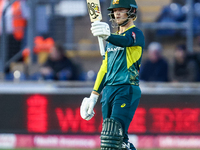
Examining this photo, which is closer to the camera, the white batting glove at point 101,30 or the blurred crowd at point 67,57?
the white batting glove at point 101,30

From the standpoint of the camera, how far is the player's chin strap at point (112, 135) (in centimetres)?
461

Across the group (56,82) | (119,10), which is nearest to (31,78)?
(56,82)

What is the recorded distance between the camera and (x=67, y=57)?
27.6 feet

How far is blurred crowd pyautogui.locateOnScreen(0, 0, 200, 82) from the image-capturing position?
823cm

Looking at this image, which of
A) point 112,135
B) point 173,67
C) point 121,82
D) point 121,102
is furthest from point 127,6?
point 173,67

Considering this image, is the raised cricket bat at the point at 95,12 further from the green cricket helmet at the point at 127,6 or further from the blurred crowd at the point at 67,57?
the blurred crowd at the point at 67,57

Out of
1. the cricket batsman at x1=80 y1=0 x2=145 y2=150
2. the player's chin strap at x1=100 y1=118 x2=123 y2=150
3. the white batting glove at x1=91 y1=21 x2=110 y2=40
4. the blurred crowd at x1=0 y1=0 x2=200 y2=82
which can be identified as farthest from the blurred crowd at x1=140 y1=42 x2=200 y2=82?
the white batting glove at x1=91 y1=21 x2=110 y2=40

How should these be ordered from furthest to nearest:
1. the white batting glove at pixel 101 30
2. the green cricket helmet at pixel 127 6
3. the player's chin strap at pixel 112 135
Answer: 1. the green cricket helmet at pixel 127 6
2. the player's chin strap at pixel 112 135
3. the white batting glove at pixel 101 30

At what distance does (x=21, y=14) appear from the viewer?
8.70 metres

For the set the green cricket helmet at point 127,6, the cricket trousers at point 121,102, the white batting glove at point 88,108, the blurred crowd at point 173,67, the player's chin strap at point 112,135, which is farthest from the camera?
the blurred crowd at point 173,67

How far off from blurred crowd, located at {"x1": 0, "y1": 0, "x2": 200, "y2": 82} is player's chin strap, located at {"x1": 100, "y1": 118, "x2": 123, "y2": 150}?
3654 mm

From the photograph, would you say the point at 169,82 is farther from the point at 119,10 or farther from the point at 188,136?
the point at 119,10

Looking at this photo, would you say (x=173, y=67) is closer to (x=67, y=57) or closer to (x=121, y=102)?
(x=67, y=57)

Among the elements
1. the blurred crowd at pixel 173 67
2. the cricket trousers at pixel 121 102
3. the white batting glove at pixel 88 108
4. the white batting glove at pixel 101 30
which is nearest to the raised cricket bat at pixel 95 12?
the white batting glove at pixel 101 30
